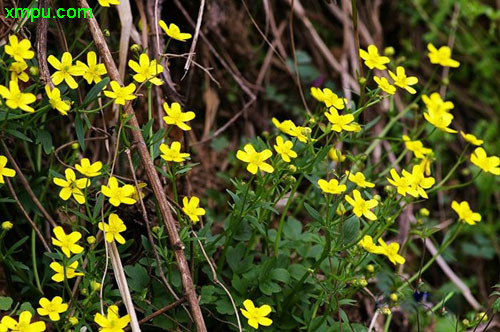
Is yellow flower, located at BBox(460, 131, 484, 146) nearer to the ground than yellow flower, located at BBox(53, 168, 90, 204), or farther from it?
nearer to the ground

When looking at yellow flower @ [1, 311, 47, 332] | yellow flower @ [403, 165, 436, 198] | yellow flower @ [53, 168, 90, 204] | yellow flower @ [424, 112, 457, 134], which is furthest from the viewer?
yellow flower @ [424, 112, 457, 134]

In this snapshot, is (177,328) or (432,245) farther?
(432,245)

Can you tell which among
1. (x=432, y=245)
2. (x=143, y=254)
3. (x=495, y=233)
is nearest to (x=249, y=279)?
(x=143, y=254)

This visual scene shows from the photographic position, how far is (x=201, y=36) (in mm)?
1970

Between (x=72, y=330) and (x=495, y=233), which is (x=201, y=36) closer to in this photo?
(x=72, y=330)

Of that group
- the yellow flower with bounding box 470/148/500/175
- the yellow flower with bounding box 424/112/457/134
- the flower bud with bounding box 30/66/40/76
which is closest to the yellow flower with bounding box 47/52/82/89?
the flower bud with bounding box 30/66/40/76

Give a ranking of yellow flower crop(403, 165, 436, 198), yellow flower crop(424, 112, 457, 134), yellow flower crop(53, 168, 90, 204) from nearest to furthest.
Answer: yellow flower crop(53, 168, 90, 204)
yellow flower crop(403, 165, 436, 198)
yellow flower crop(424, 112, 457, 134)

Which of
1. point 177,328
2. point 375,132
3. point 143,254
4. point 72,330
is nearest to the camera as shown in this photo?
point 72,330

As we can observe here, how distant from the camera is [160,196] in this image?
1.35 m

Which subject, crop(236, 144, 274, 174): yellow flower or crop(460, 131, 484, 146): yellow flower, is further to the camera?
crop(460, 131, 484, 146): yellow flower

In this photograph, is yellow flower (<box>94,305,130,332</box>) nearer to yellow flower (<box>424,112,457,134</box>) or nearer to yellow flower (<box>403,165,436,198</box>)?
yellow flower (<box>403,165,436,198</box>)

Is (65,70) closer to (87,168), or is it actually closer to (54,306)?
(87,168)

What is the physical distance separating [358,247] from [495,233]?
1.38m

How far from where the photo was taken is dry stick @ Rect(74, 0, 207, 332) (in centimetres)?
128
